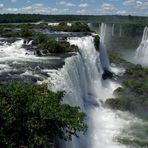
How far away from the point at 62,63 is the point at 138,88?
36.4 ft

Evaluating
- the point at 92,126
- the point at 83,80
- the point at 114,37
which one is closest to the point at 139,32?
the point at 114,37

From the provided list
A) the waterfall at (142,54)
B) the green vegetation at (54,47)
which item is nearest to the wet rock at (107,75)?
the green vegetation at (54,47)

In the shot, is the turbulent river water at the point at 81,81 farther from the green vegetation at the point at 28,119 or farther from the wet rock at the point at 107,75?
the green vegetation at the point at 28,119

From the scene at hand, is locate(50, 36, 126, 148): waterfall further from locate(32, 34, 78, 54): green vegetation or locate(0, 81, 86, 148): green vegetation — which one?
locate(0, 81, 86, 148): green vegetation

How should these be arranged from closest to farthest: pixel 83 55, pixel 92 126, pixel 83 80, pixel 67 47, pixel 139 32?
pixel 92 126
pixel 83 80
pixel 67 47
pixel 83 55
pixel 139 32

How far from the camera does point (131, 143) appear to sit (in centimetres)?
2133

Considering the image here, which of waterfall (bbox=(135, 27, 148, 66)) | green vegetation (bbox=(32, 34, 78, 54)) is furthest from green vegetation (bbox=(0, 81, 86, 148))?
waterfall (bbox=(135, 27, 148, 66))

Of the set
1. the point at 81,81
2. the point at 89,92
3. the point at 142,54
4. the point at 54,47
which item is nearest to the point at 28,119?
the point at 81,81

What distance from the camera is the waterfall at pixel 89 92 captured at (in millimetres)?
19734

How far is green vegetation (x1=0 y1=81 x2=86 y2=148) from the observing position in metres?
11.6

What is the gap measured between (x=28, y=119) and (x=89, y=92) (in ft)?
59.8

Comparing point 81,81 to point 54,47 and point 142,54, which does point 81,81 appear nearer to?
point 54,47

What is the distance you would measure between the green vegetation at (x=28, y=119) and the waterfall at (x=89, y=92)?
2.81 m

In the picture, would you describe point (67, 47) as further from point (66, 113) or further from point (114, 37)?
point (114, 37)
